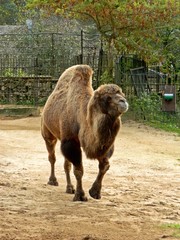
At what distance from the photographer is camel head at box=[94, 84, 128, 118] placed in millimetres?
6879

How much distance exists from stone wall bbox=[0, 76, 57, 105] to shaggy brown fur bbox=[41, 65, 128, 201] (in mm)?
13343

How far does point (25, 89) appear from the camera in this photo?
23.0 m

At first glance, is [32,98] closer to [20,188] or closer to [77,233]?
[20,188]

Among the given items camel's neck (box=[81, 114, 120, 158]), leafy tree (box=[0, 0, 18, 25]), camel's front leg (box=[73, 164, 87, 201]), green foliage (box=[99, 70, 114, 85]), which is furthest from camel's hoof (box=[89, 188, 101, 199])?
leafy tree (box=[0, 0, 18, 25])

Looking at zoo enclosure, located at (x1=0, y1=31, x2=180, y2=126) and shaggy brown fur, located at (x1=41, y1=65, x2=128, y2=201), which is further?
zoo enclosure, located at (x1=0, y1=31, x2=180, y2=126)

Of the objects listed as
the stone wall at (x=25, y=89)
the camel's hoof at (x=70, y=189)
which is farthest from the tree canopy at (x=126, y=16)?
the camel's hoof at (x=70, y=189)

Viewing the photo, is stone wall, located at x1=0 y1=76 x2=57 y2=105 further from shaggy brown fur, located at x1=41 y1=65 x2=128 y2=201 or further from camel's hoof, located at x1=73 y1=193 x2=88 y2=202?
camel's hoof, located at x1=73 y1=193 x2=88 y2=202

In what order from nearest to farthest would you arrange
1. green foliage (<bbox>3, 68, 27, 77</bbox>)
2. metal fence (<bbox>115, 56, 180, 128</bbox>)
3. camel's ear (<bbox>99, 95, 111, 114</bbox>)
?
camel's ear (<bbox>99, 95, 111, 114</bbox>), metal fence (<bbox>115, 56, 180, 128</bbox>), green foliage (<bbox>3, 68, 27, 77</bbox>)

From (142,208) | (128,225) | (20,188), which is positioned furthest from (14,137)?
(128,225)

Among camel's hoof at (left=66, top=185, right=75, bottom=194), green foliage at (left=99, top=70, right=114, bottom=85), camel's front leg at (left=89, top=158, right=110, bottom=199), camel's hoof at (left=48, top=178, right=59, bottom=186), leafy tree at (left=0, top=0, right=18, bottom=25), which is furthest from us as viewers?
leafy tree at (left=0, top=0, right=18, bottom=25)

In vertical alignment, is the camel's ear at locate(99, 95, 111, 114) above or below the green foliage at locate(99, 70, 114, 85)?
above

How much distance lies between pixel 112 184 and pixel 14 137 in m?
6.06

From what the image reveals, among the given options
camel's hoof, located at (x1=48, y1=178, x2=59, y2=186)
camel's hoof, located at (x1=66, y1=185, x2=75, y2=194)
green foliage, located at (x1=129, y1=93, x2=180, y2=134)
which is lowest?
green foliage, located at (x1=129, y1=93, x2=180, y2=134)

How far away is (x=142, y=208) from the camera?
7.39m
